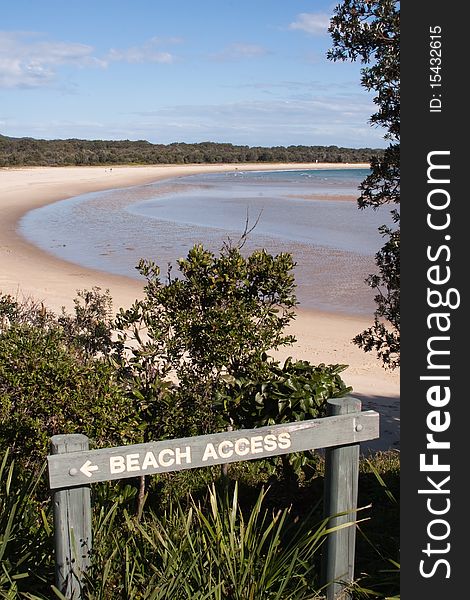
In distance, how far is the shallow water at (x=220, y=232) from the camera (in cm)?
1922

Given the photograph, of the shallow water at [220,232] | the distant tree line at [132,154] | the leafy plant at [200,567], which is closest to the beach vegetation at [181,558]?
the leafy plant at [200,567]

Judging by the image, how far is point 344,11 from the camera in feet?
22.0

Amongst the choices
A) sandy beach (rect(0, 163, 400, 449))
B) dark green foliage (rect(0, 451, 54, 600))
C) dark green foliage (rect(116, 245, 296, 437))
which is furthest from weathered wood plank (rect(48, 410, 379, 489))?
sandy beach (rect(0, 163, 400, 449))

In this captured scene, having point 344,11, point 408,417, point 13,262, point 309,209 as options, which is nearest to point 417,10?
point 408,417

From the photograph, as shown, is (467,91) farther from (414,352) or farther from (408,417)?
(408,417)

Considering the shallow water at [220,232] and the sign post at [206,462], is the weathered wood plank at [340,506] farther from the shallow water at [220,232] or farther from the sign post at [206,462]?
the shallow water at [220,232]

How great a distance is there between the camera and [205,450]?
11.4 ft

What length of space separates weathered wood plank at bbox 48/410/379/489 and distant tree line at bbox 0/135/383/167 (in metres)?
70.9

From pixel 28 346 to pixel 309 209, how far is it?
34642 mm

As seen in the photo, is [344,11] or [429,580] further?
[344,11]

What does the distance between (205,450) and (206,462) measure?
6 cm

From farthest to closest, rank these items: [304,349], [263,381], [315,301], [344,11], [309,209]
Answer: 1. [309,209]
2. [315,301]
3. [304,349]
4. [344,11]
5. [263,381]

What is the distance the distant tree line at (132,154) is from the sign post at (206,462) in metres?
70.9

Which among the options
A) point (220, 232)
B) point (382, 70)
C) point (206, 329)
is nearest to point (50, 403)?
point (206, 329)
